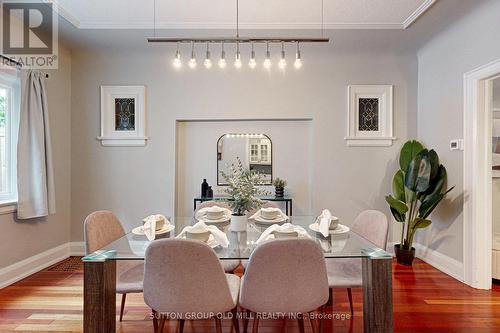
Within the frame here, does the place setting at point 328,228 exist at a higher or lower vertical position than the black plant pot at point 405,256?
higher

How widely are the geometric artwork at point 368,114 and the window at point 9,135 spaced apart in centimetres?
407

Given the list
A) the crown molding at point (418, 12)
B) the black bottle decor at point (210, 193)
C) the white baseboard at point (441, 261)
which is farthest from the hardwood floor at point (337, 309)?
the crown molding at point (418, 12)

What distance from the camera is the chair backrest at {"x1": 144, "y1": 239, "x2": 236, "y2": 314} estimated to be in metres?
1.39

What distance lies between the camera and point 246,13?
9.56 ft

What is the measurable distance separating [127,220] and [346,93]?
3.42 meters

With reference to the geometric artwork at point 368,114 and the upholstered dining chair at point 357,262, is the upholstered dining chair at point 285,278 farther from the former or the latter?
the geometric artwork at point 368,114

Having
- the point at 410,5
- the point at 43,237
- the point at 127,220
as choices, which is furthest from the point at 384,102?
the point at 43,237

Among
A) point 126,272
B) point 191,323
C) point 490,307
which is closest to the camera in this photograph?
point 126,272

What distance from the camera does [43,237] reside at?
340 cm

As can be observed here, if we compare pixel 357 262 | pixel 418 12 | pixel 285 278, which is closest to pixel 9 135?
pixel 285 278

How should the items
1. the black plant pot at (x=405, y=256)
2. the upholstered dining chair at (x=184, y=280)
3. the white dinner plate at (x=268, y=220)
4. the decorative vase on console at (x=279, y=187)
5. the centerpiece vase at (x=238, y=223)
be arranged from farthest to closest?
the decorative vase on console at (x=279, y=187) < the black plant pot at (x=405, y=256) < the white dinner plate at (x=268, y=220) < the centerpiece vase at (x=238, y=223) < the upholstered dining chair at (x=184, y=280)

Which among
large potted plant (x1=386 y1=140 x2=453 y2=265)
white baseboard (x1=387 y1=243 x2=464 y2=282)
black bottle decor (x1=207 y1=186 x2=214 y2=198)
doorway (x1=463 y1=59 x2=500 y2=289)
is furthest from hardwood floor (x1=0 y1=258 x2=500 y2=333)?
black bottle decor (x1=207 y1=186 x2=214 y2=198)

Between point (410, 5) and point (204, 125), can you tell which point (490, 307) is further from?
point (204, 125)

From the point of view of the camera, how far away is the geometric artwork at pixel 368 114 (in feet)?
12.8
